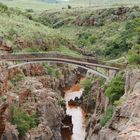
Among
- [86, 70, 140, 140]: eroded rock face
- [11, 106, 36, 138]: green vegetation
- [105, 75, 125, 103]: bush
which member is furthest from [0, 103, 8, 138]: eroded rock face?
[105, 75, 125, 103]: bush

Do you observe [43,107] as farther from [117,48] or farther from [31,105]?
[117,48]

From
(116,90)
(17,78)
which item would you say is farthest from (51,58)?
(116,90)

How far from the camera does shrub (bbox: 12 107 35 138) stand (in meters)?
62.1

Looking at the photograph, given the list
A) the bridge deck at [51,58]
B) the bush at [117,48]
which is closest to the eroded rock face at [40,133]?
the bridge deck at [51,58]

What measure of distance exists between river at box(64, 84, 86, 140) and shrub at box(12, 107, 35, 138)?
→ 29.8 feet

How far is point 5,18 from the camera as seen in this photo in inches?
3986

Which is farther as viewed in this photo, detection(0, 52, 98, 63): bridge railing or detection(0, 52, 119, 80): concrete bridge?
detection(0, 52, 98, 63): bridge railing

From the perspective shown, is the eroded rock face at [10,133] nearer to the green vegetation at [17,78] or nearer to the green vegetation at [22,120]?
the green vegetation at [22,120]

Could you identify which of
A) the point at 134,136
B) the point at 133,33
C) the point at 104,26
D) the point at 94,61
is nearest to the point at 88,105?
the point at 133,33

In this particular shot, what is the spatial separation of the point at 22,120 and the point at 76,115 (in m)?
21.4

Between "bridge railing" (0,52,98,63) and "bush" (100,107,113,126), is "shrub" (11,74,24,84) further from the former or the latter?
"bush" (100,107,113,126)

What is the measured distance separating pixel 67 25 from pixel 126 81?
8619cm

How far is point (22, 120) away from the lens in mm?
63375

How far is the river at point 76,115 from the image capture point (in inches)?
2891
